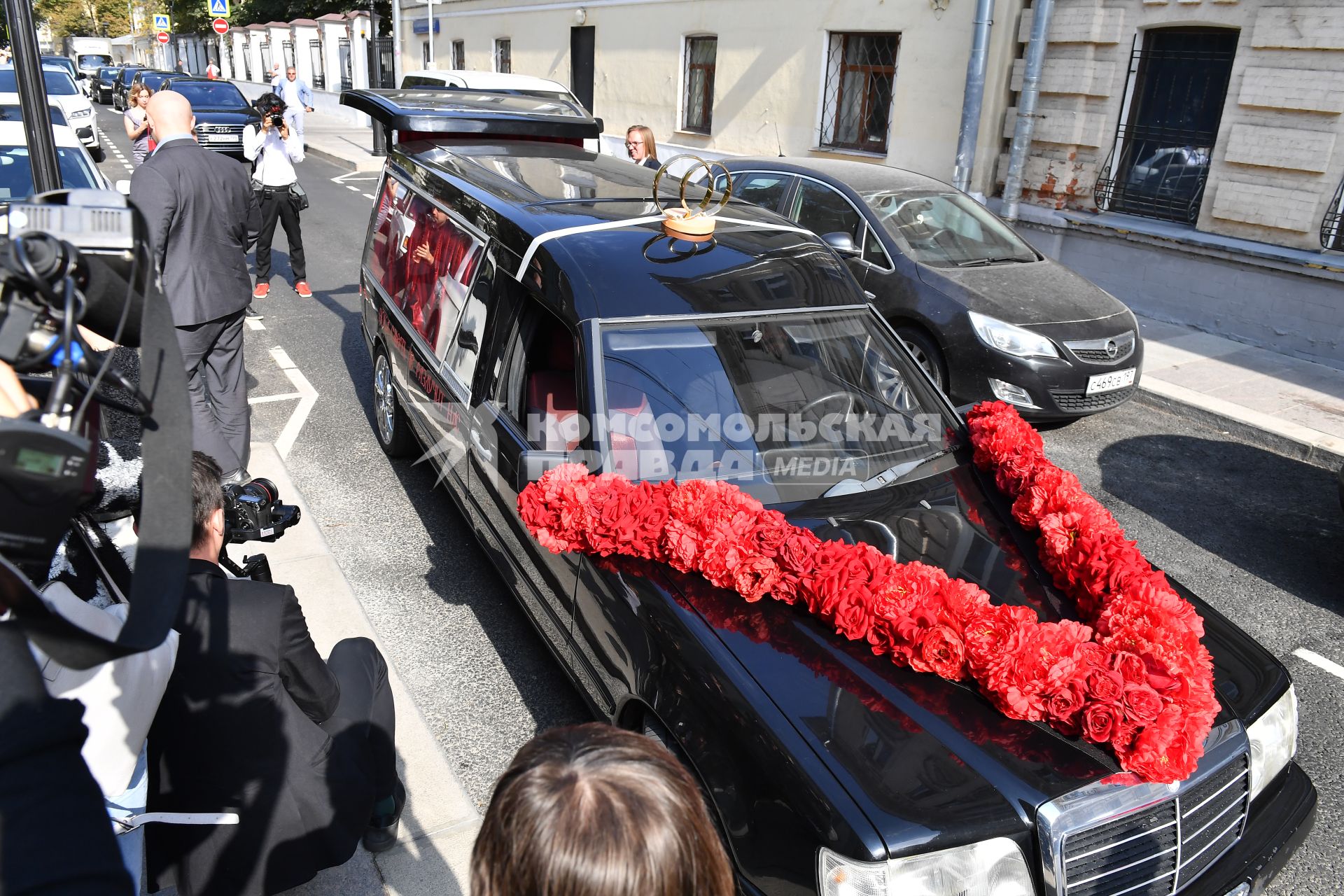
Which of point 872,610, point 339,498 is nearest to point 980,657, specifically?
point 872,610

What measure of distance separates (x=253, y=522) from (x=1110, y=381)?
579 cm

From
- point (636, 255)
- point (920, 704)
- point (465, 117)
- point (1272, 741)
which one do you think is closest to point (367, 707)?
point (920, 704)

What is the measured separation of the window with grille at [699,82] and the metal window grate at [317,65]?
22708mm

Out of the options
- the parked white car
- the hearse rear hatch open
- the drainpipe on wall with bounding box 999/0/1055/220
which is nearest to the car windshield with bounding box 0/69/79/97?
the parked white car

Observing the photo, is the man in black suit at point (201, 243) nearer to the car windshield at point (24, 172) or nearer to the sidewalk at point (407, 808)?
the sidewalk at point (407, 808)

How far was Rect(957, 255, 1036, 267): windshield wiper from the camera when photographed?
724 centimetres

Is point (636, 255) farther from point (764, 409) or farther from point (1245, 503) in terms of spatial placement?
point (1245, 503)

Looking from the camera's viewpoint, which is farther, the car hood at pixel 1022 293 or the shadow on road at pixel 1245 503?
the car hood at pixel 1022 293

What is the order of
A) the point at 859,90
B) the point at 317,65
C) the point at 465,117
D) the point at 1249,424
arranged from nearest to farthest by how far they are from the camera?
the point at 465,117, the point at 1249,424, the point at 859,90, the point at 317,65

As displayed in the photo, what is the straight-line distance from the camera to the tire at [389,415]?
566 cm

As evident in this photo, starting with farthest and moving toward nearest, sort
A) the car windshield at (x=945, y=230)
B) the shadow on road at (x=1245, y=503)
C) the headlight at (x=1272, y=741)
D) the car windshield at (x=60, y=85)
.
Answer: the car windshield at (x=60, y=85) → the car windshield at (x=945, y=230) → the shadow on road at (x=1245, y=503) → the headlight at (x=1272, y=741)

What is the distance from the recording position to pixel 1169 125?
10680 mm

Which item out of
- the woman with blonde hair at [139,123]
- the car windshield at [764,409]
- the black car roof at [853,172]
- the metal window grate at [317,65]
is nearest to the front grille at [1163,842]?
the car windshield at [764,409]

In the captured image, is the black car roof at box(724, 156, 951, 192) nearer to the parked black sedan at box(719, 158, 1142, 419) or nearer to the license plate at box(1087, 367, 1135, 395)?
the parked black sedan at box(719, 158, 1142, 419)
